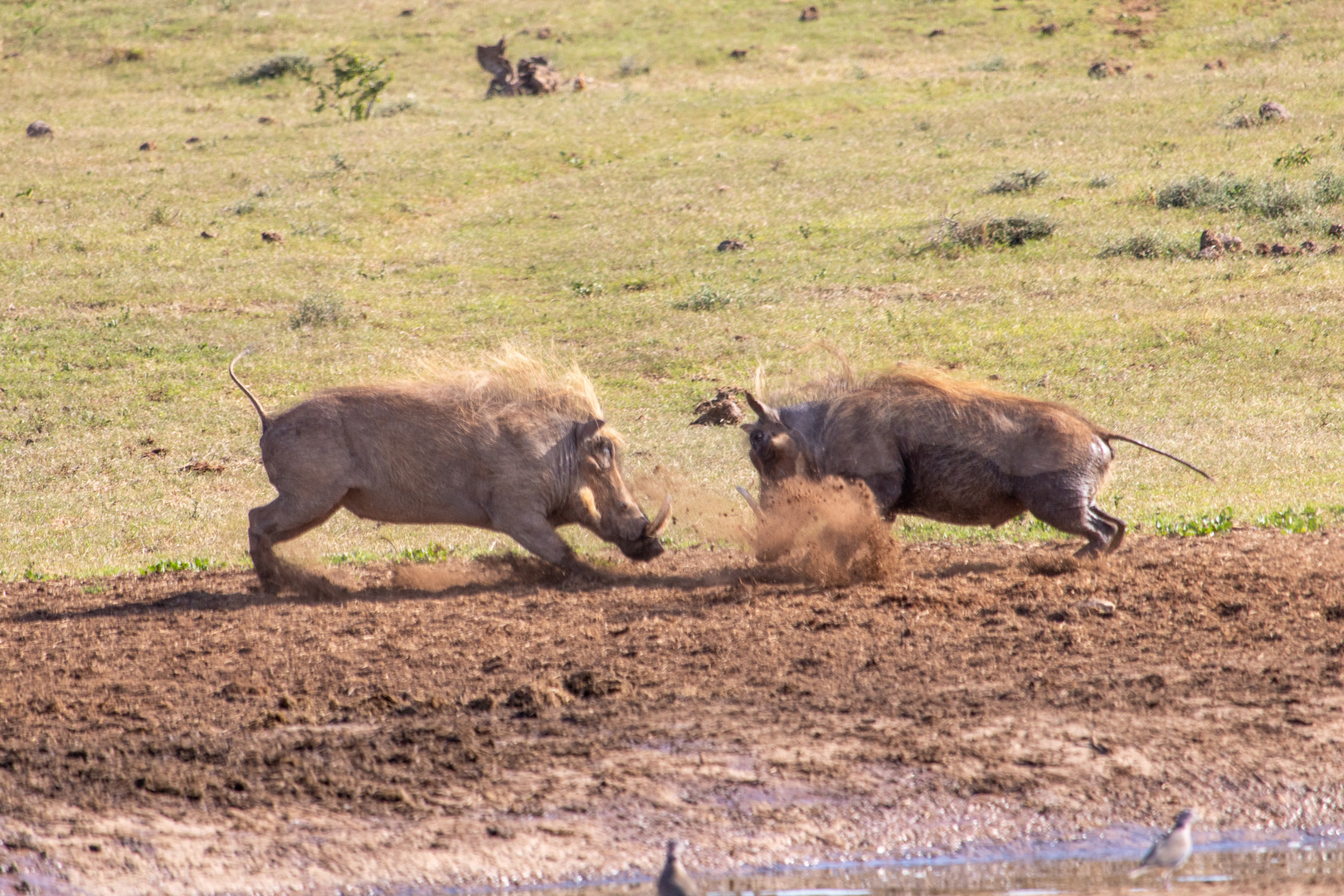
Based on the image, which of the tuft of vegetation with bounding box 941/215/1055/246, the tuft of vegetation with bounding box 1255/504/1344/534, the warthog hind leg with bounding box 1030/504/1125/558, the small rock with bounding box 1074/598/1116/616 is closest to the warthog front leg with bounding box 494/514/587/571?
the warthog hind leg with bounding box 1030/504/1125/558

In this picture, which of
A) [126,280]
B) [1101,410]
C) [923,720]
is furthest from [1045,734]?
[126,280]

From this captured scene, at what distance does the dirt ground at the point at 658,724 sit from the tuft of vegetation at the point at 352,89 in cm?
1905

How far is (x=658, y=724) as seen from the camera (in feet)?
17.2

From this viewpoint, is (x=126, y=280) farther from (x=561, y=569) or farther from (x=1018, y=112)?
(x=1018, y=112)

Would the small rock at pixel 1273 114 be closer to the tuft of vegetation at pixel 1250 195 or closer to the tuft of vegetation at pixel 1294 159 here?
the tuft of vegetation at pixel 1294 159

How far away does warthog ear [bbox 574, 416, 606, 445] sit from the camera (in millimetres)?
7836

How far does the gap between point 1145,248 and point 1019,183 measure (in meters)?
3.00

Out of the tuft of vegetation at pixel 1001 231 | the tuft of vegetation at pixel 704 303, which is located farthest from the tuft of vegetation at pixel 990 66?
the tuft of vegetation at pixel 704 303

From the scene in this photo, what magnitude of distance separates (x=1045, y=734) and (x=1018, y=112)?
62.8ft

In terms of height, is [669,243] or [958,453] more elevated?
[958,453]

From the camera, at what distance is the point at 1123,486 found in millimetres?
9648

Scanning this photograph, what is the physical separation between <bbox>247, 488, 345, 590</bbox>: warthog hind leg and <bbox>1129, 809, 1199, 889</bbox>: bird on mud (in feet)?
14.9

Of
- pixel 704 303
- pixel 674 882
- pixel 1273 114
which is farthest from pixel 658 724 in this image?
pixel 1273 114

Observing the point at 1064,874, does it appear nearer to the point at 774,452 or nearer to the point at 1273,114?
the point at 774,452
